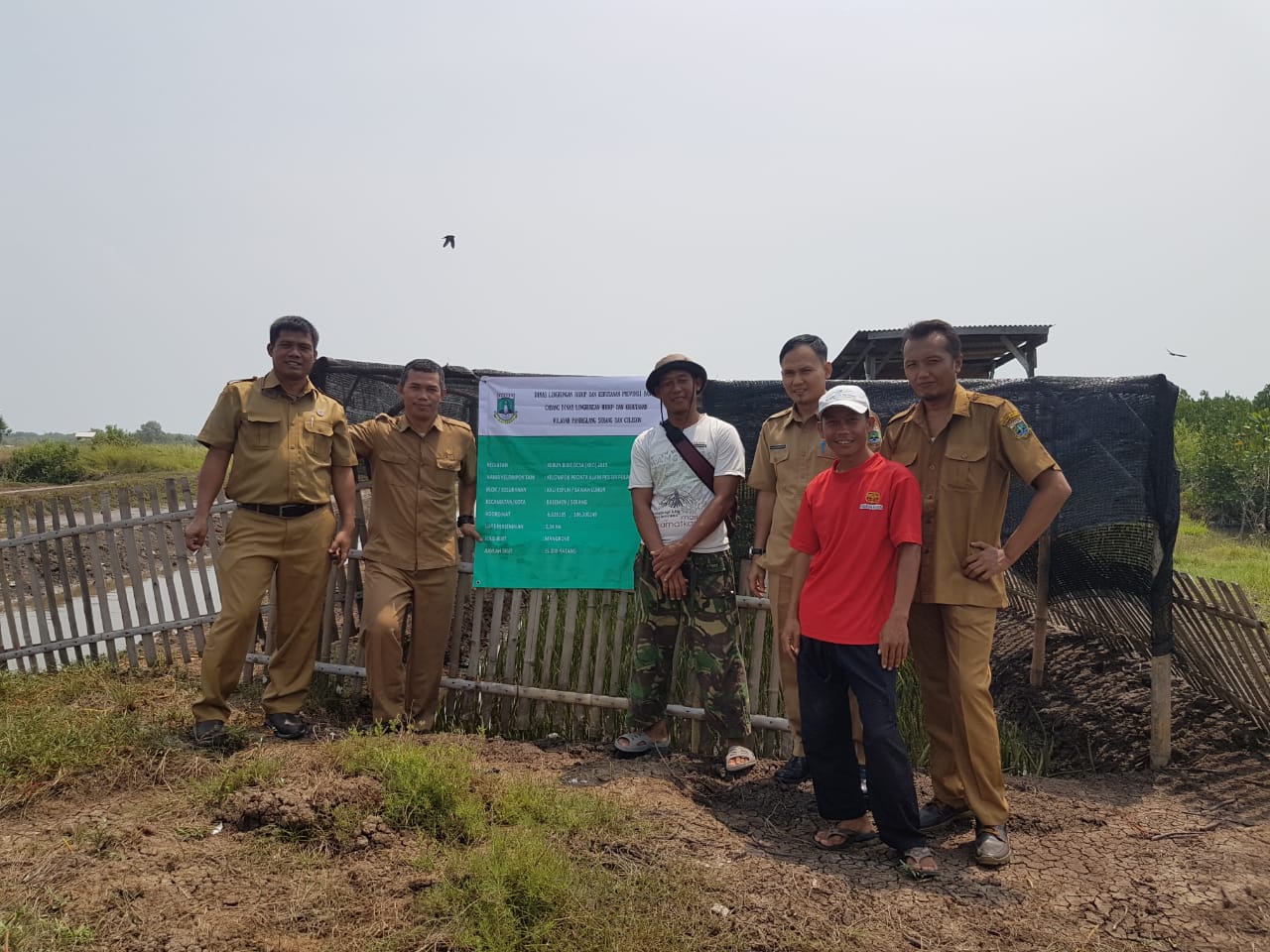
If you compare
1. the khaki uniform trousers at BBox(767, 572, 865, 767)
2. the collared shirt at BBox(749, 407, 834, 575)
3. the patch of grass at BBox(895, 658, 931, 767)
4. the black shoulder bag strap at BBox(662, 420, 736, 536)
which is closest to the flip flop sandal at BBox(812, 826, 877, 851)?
the khaki uniform trousers at BBox(767, 572, 865, 767)

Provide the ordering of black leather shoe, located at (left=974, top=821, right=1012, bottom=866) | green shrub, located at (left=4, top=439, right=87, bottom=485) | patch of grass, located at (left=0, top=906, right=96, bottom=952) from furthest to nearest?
green shrub, located at (left=4, top=439, right=87, bottom=485)
black leather shoe, located at (left=974, top=821, right=1012, bottom=866)
patch of grass, located at (left=0, top=906, right=96, bottom=952)

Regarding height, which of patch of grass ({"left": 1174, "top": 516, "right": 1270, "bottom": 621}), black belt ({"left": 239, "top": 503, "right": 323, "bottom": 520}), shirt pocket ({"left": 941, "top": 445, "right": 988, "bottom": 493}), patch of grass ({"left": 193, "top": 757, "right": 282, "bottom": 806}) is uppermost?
shirt pocket ({"left": 941, "top": 445, "right": 988, "bottom": 493})

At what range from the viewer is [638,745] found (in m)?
3.86

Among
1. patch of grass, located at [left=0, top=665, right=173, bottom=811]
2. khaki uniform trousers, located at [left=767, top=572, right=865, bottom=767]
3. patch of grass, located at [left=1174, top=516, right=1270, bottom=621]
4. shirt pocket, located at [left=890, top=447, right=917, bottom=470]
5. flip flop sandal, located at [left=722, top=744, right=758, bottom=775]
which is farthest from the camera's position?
patch of grass, located at [left=1174, top=516, right=1270, bottom=621]

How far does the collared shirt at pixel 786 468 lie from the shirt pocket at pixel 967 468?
59 centimetres

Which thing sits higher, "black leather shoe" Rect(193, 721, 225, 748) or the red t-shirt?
the red t-shirt

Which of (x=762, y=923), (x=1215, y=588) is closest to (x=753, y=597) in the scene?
(x=762, y=923)

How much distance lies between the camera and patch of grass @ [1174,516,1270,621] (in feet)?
29.1

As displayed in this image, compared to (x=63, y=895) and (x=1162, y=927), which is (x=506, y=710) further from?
(x=1162, y=927)

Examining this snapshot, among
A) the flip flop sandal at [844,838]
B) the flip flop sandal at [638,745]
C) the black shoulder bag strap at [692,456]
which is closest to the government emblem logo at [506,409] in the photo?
the black shoulder bag strap at [692,456]

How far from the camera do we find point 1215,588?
404cm

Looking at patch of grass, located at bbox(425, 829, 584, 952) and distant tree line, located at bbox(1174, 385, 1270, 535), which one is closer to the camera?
patch of grass, located at bbox(425, 829, 584, 952)

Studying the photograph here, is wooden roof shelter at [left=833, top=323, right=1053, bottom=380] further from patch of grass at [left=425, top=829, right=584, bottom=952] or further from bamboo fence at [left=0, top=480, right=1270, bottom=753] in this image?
patch of grass at [left=425, top=829, right=584, bottom=952]

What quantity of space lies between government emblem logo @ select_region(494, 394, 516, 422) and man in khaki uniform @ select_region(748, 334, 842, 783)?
157 centimetres
